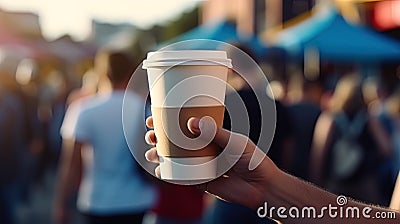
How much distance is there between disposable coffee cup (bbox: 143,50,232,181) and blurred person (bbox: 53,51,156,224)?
1.90 m

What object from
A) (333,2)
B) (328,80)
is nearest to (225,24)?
(333,2)

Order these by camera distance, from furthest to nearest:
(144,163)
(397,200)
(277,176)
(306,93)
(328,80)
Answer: (328,80) < (306,93) < (397,200) < (144,163) < (277,176)

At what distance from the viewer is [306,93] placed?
15.7 ft

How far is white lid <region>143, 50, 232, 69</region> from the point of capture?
1.11m

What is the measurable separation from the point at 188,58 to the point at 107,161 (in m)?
2.04

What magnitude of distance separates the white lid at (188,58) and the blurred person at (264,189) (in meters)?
0.09

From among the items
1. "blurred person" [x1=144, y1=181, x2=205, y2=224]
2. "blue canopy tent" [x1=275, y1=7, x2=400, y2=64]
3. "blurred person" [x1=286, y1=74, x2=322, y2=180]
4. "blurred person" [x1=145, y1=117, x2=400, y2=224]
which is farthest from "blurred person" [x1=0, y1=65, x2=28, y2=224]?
"blue canopy tent" [x1=275, y1=7, x2=400, y2=64]

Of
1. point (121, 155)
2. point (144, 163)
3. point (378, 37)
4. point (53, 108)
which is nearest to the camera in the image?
point (144, 163)

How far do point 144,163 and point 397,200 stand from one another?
567 mm

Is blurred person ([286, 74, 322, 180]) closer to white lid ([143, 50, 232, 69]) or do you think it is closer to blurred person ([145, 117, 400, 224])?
blurred person ([145, 117, 400, 224])

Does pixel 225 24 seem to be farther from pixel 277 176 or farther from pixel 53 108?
pixel 277 176

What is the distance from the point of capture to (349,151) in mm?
4406

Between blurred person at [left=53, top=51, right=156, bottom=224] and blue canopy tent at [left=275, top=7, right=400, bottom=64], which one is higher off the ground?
blurred person at [left=53, top=51, right=156, bottom=224]

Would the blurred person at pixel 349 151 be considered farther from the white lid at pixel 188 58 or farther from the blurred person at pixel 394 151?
the white lid at pixel 188 58
